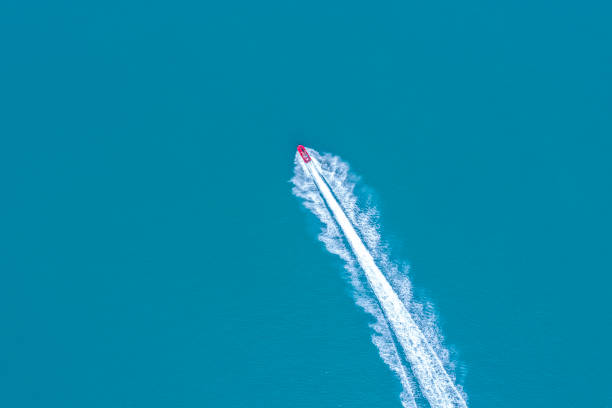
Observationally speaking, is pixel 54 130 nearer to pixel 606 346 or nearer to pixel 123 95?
pixel 123 95

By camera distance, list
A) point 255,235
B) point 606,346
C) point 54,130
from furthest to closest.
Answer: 1. point 54,130
2. point 255,235
3. point 606,346

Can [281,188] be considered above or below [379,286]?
above


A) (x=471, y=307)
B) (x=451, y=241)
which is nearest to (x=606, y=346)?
(x=471, y=307)
